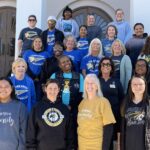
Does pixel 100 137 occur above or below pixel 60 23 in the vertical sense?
below

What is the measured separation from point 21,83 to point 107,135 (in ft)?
5.91

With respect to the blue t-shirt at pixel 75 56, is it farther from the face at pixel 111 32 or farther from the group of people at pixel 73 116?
the group of people at pixel 73 116

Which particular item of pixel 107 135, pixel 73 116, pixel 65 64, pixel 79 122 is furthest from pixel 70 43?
pixel 107 135

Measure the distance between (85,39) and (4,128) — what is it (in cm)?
380

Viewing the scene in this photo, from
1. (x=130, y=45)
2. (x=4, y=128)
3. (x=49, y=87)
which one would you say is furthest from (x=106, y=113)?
(x=130, y=45)

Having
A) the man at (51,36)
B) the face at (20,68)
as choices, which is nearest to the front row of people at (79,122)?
the face at (20,68)

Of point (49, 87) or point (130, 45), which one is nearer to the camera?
point (49, 87)

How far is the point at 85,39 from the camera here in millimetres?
9078

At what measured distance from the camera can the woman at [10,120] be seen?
5.75 m

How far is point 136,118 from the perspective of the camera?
18.5 feet

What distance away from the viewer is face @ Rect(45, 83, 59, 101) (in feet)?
19.0

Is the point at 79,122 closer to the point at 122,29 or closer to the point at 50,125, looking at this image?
the point at 50,125

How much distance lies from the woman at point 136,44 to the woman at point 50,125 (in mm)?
3146

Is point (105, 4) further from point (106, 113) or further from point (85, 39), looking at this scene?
point (106, 113)
